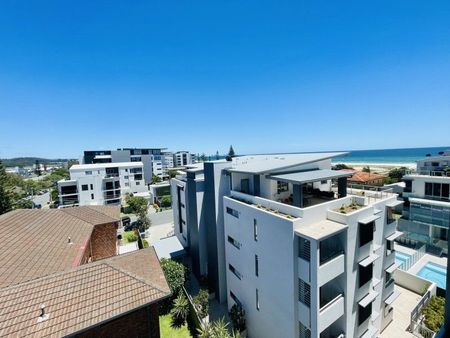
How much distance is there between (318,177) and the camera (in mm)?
14727

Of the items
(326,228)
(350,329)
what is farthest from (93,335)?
(350,329)

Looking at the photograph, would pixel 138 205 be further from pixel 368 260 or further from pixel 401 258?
pixel 401 258

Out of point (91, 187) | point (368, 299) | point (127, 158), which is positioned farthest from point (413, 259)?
point (127, 158)

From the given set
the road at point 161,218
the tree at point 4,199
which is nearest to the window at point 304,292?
the road at point 161,218

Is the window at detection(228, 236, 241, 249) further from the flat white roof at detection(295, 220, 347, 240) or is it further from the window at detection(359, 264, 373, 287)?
the window at detection(359, 264, 373, 287)

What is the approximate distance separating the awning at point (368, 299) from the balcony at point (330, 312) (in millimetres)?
1790

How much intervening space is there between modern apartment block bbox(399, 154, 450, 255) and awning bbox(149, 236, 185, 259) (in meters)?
30.9

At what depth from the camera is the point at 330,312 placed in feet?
40.1

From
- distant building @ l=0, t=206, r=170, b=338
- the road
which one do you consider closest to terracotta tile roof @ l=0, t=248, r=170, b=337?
distant building @ l=0, t=206, r=170, b=338

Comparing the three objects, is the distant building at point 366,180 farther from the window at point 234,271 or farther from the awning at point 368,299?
the window at point 234,271

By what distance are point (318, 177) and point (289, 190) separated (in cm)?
486

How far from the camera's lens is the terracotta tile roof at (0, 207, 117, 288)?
12.7 metres

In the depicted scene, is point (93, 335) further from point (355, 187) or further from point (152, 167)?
point (152, 167)

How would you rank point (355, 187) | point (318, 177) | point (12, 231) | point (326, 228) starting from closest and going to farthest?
point (326, 228), point (318, 177), point (12, 231), point (355, 187)
